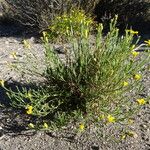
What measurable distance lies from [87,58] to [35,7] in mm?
3235

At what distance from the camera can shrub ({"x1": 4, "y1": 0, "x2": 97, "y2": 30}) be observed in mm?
6723

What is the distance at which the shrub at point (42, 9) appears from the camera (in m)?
6.72

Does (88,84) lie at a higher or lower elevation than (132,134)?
higher

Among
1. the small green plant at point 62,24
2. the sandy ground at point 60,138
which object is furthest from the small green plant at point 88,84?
the small green plant at point 62,24

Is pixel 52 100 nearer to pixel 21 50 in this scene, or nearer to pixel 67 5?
pixel 21 50

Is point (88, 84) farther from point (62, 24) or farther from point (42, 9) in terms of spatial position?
point (42, 9)

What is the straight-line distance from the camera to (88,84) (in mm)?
3809

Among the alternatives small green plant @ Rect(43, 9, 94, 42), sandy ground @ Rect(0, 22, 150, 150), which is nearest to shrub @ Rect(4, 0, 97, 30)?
small green plant @ Rect(43, 9, 94, 42)

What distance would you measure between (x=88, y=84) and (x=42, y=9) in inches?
129

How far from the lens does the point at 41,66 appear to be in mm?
5074

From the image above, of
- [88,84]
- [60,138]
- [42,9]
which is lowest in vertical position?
[60,138]

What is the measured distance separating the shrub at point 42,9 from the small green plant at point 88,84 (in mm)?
2827

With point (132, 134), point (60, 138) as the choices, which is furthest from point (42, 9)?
point (132, 134)

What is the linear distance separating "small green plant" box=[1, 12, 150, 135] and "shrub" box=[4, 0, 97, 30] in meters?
2.83
